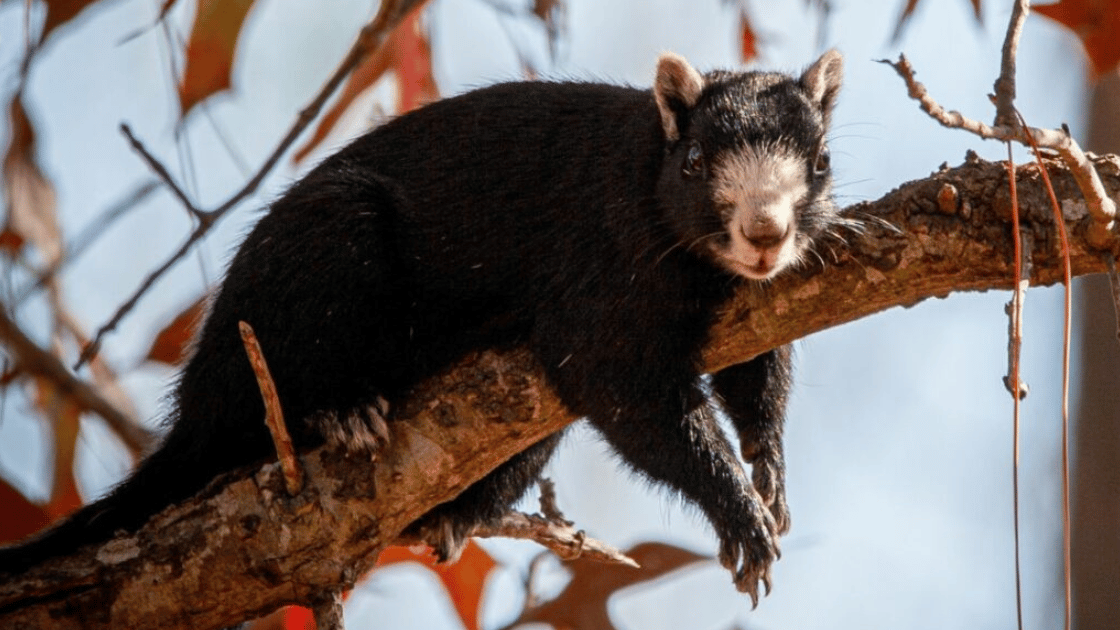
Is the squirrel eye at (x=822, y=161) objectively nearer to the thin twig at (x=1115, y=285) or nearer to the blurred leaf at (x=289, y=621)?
the thin twig at (x=1115, y=285)

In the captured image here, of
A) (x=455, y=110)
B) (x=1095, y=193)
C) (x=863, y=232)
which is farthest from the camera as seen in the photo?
(x=455, y=110)

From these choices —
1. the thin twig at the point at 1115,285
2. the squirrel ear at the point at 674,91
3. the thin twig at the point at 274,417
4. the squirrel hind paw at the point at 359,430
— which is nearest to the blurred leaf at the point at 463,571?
the squirrel hind paw at the point at 359,430

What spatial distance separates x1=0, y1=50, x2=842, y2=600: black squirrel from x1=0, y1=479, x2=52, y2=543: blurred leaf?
549 millimetres

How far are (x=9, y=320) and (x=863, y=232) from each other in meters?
4.35

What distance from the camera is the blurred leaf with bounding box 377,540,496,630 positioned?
6.20 meters

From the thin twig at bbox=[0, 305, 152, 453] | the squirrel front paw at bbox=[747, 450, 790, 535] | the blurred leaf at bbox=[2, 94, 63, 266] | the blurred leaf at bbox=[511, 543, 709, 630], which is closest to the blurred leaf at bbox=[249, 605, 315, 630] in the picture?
the blurred leaf at bbox=[511, 543, 709, 630]

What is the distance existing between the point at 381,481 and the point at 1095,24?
136 inches

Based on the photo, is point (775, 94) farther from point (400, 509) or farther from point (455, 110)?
point (400, 509)

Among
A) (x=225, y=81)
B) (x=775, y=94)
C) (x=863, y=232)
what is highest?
(x=225, y=81)

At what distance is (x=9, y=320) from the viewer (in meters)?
6.88

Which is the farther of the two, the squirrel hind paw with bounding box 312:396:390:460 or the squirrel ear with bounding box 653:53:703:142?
the squirrel ear with bounding box 653:53:703:142

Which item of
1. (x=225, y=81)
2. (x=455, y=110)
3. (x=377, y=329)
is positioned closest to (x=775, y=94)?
(x=455, y=110)

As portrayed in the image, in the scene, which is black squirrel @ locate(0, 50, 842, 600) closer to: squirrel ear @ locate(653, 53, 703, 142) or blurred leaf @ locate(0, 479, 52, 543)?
squirrel ear @ locate(653, 53, 703, 142)

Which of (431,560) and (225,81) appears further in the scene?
(431,560)
